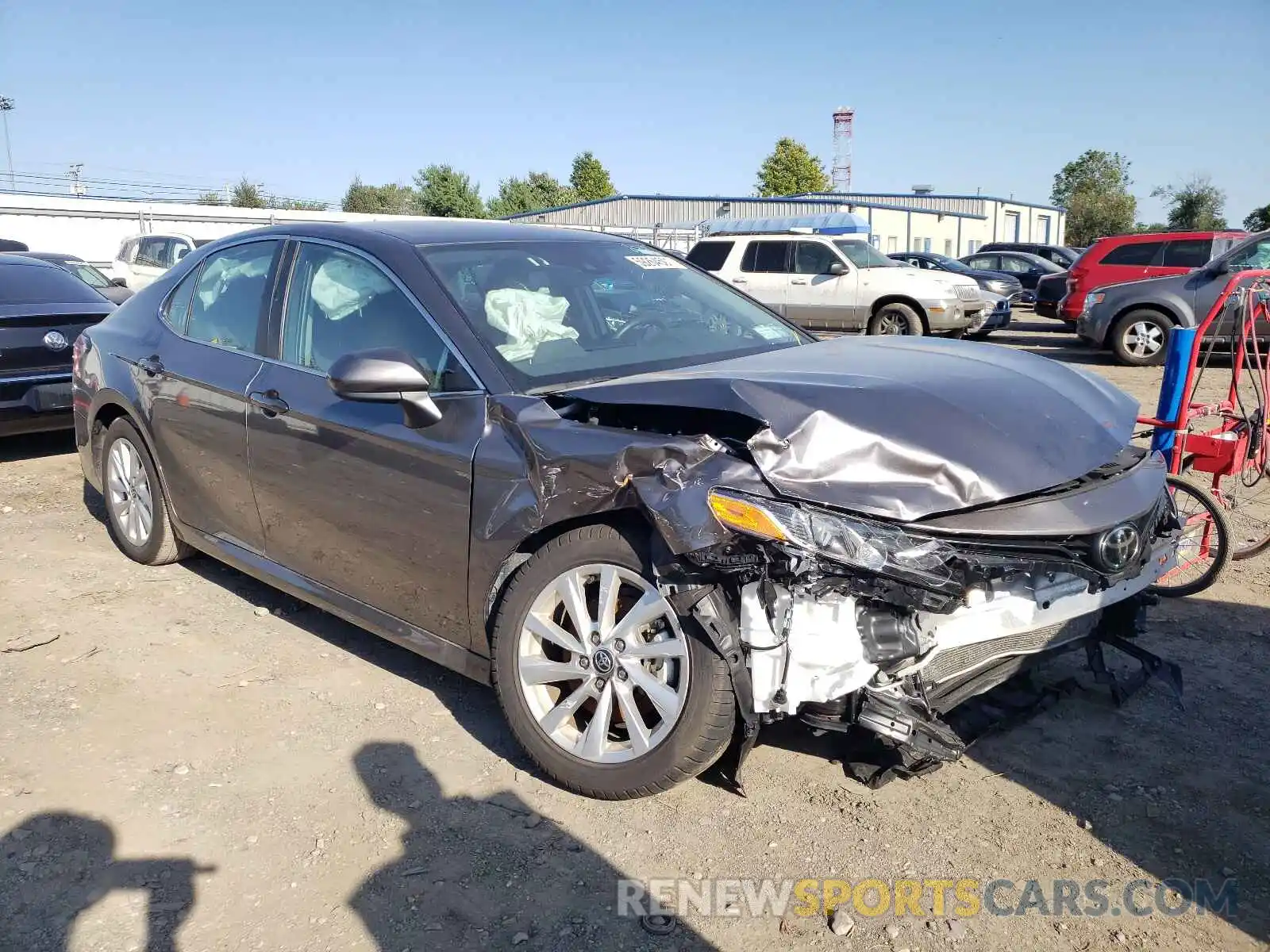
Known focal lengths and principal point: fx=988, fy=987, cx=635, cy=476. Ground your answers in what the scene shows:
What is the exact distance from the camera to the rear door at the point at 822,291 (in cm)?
1519

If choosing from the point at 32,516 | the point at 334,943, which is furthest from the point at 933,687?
the point at 32,516

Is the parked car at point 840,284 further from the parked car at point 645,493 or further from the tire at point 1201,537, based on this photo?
the parked car at point 645,493

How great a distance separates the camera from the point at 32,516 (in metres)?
6.19

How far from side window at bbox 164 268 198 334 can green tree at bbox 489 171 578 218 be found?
212 feet

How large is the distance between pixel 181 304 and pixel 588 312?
221 cm

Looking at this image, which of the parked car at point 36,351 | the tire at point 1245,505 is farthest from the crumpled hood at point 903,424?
the parked car at point 36,351

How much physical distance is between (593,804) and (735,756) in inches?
19.0

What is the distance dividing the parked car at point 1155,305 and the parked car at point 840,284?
213cm

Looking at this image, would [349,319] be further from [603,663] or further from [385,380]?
[603,663]

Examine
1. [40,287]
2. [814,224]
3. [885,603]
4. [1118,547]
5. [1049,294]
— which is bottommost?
[885,603]

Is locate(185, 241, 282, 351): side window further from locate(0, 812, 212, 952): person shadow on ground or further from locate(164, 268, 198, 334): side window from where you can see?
locate(0, 812, 212, 952): person shadow on ground

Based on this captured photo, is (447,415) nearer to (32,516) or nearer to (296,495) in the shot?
(296,495)

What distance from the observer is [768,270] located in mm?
15875

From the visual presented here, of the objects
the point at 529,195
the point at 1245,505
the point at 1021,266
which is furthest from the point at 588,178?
the point at 1245,505
